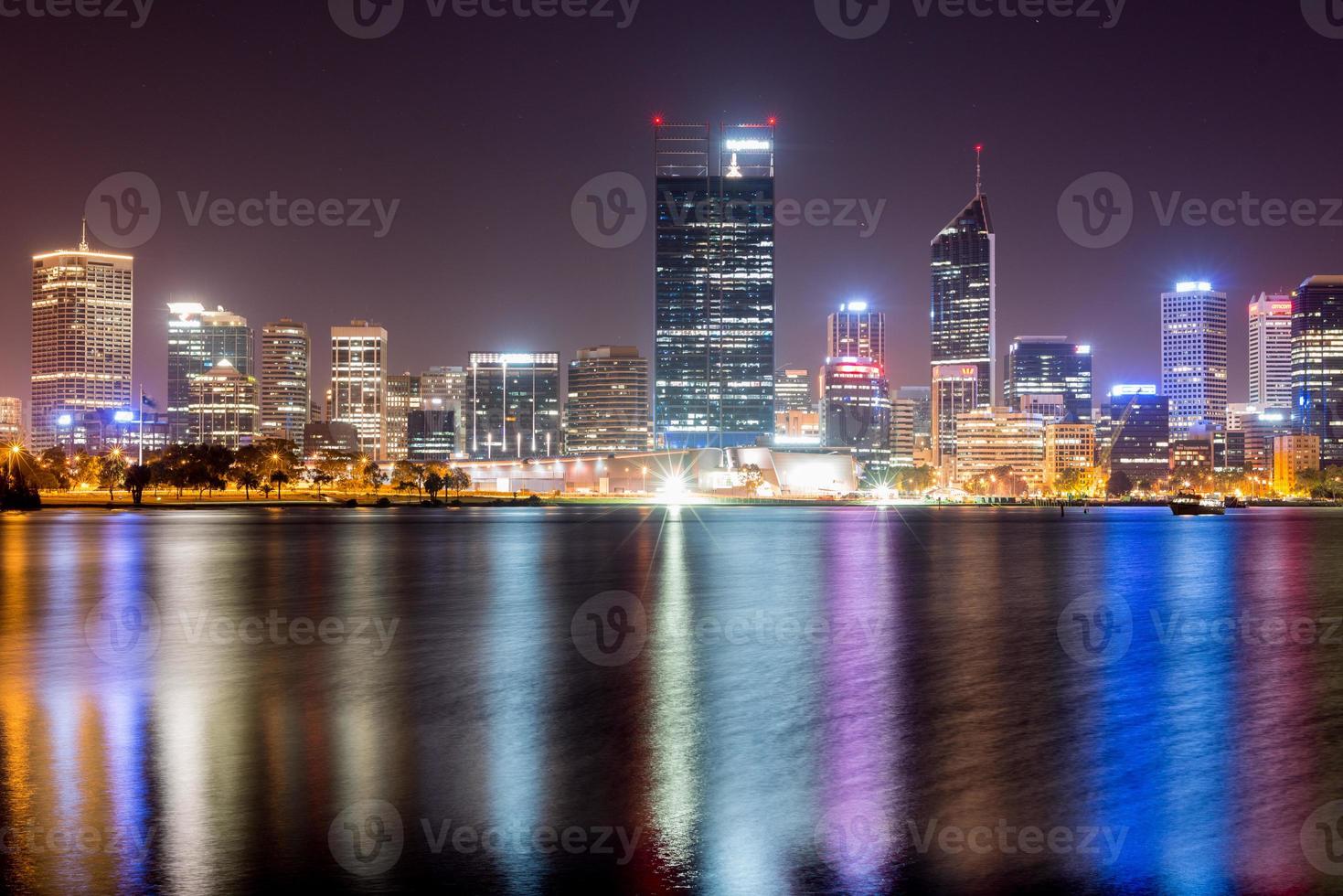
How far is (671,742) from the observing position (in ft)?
72.0

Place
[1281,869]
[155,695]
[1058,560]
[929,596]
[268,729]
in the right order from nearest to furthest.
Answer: [1281,869] → [268,729] → [155,695] → [929,596] → [1058,560]

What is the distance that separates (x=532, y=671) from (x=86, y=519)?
110891mm

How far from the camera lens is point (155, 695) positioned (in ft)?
84.8

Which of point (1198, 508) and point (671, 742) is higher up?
point (671, 742)

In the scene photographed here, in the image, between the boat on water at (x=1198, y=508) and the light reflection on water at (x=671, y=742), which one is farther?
the boat on water at (x=1198, y=508)

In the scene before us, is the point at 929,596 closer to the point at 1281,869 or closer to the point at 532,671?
the point at 532,671

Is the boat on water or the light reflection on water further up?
the light reflection on water

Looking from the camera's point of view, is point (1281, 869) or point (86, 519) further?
point (86, 519)

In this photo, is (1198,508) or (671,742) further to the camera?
(1198,508)

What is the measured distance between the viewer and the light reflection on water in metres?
14.7

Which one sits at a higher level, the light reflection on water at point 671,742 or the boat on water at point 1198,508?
the light reflection on water at point 671,742

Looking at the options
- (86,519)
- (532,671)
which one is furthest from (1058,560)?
(86,519)

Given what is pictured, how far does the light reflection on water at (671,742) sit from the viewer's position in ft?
48.2

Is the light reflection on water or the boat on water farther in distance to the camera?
the boat on water
